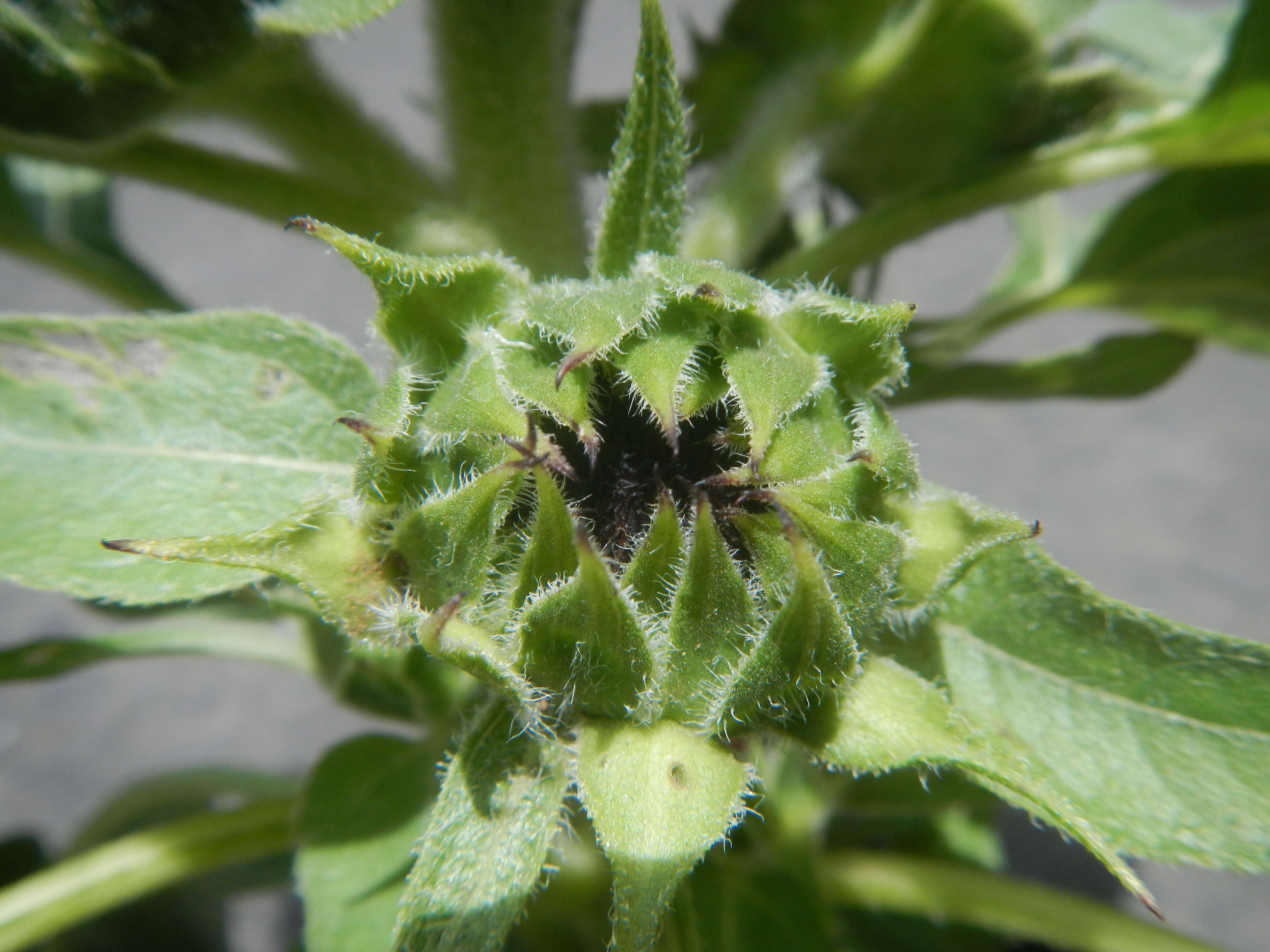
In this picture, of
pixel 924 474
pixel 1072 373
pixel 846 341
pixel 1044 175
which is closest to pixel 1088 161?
pixel 1044 175

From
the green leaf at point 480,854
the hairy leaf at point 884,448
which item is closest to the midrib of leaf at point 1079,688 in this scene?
the hairy leaf at point 884,448

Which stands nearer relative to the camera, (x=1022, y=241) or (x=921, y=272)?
(x=1022, y=241)

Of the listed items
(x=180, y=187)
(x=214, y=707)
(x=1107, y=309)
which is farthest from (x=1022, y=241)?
(x=214, y=707)

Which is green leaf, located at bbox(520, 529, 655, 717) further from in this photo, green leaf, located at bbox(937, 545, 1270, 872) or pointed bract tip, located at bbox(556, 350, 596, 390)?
green leaf, located at bbox(937, 545, 1270, 872)

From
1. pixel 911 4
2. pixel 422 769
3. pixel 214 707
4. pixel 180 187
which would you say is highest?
pixel 911 4

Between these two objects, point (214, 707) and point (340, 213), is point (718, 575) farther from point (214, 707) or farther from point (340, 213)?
point (214, 707)

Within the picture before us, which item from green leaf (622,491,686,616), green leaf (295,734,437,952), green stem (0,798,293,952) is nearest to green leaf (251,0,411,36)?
green leaf (622,491,686,616)

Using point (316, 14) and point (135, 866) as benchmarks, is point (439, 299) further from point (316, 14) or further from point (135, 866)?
point (135, 866)

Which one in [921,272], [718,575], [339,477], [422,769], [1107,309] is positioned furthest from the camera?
[921,272]
